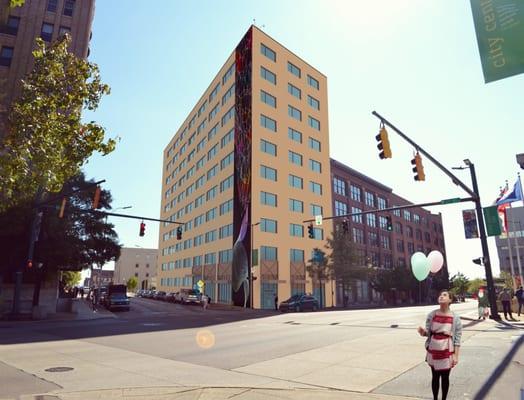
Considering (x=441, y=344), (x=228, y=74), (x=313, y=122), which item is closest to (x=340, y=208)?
(x=313, y=122)

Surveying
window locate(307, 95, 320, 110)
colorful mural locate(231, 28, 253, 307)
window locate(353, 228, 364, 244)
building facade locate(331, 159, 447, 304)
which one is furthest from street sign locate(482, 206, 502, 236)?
window locate(353, 228, 364, 244)

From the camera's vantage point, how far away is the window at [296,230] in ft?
170

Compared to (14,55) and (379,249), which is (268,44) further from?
(379,249)

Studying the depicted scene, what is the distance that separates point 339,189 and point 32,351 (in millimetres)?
58157

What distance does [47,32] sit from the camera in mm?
40906

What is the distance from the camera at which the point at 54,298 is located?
34.0 metres

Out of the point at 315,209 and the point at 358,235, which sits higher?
the point at 315,209

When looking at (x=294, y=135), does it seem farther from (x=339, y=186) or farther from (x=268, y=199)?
(x=339, y=186)

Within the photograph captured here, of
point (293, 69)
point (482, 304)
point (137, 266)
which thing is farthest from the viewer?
point (137, 266)

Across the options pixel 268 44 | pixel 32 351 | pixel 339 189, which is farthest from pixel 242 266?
pixel 32 351

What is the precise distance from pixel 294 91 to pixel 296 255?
24.2 metres

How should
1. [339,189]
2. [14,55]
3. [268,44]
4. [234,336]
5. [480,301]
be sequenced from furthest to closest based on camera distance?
[339,189], [268,44], [14,55], [480,301], [234,336]

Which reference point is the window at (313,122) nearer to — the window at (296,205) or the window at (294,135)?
the window at (294,135)

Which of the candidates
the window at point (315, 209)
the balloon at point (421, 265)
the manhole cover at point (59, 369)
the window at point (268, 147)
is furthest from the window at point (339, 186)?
the manhole cover at point (59, 369)
